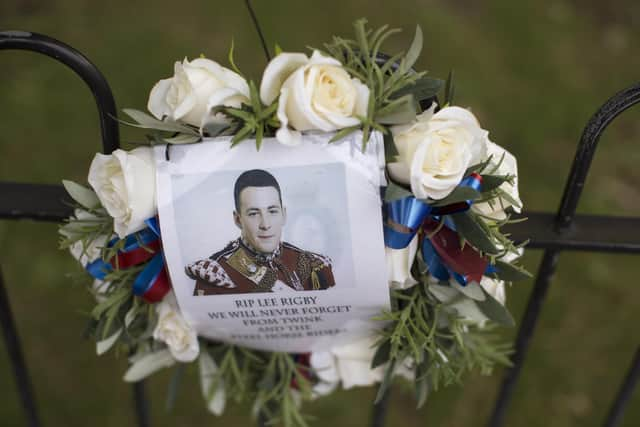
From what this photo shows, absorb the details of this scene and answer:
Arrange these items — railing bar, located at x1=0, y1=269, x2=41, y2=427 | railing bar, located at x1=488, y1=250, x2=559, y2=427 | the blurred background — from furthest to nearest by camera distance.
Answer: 1. the blurred background
2. railing bar, located at x1=0, y1=269, x2=41, y2=427
3. railing bar, located at x1=488, y1=250, x2=559, y2=427

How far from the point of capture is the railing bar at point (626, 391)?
1206 mm

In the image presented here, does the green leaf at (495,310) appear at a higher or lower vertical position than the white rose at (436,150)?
lower

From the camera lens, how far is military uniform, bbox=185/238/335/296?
886 mm

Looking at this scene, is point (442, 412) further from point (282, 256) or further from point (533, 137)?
point (282, 256)

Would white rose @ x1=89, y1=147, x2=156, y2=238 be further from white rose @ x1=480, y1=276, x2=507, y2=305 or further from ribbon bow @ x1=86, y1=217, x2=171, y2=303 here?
white rose @ x1=480, y1=276, x2=507, y2=305

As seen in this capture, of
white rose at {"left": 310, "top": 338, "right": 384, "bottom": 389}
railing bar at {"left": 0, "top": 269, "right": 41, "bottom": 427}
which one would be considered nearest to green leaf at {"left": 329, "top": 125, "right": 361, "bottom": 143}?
white rose at {"left": 310, "top": 338, "right": 384, "bottom": 389}

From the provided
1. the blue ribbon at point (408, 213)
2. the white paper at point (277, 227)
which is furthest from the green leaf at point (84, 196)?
the blue ribbon at point (408, 213)

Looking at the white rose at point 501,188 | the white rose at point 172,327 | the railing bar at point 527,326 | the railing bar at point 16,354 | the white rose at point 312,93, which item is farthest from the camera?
the railing bar at point 16,354

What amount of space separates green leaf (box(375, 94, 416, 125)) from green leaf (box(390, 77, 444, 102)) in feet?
0.08

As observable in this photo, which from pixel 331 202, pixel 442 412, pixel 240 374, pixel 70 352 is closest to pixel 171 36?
pixel 70 352

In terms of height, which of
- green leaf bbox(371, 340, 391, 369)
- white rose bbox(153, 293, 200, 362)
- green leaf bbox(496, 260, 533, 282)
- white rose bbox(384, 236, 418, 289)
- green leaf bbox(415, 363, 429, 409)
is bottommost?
green leaf bbox(415, 363, 429, 409)

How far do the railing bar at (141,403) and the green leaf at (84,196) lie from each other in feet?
1.43

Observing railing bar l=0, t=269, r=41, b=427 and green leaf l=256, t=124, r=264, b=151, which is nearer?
green leaf l=256, t=124, r=264, b=151

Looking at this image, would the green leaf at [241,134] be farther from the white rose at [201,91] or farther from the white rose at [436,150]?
the white rose at [436,150]
